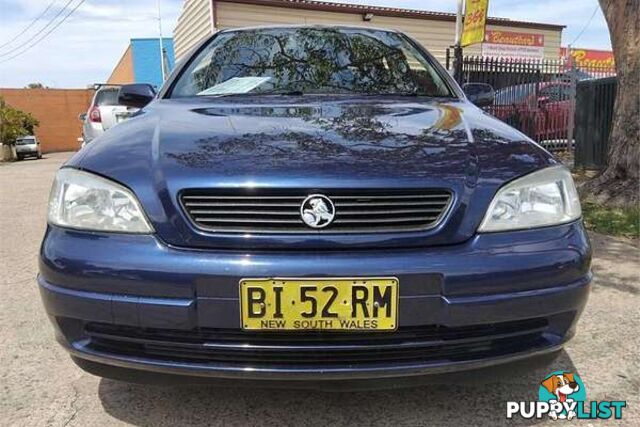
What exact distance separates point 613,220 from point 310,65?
3.53 metres

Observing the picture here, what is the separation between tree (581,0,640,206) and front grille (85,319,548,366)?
455cm

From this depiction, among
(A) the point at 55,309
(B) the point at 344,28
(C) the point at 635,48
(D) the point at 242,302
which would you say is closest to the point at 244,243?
(D) the point at 242,302

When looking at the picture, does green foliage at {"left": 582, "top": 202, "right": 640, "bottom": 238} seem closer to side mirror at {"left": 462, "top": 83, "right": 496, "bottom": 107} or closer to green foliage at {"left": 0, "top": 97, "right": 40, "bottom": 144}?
side mirror at {"left": 462, "top": 83, "right": 496, "bottom": 107}

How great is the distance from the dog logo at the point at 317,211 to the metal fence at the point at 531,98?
10.6 meters

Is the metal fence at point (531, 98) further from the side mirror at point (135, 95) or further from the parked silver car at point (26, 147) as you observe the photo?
the parked silver car at point (26, 147)

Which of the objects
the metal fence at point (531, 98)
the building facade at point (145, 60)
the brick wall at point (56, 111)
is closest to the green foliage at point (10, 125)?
the brick wall at point (56, 111)

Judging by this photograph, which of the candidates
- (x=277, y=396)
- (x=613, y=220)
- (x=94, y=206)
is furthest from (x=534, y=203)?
(x=613, y=220)

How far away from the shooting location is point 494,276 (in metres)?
1.77

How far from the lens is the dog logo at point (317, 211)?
70.6 inches

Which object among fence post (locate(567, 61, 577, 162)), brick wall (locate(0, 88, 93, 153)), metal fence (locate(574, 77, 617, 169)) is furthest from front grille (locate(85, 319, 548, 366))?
brick wall (locate(0, 88, 93, 153))

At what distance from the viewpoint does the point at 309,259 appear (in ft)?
5.70

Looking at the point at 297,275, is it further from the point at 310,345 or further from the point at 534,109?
the point at 534,109

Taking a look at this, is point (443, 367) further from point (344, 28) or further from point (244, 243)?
point (344, 28)

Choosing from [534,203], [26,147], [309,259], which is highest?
[534,203]
